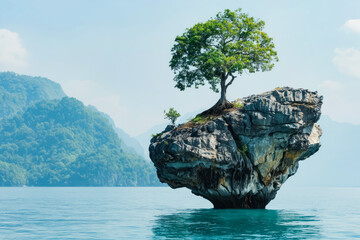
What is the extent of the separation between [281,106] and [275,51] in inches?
298

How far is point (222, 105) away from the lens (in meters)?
42.8

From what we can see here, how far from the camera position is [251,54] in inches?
1735

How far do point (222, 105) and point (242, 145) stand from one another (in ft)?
15.0

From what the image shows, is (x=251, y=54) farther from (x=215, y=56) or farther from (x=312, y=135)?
(x=312, y=135)

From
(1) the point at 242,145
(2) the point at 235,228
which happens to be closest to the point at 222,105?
(1) the point at 242,145

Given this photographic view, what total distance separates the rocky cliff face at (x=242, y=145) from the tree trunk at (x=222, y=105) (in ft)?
3.79

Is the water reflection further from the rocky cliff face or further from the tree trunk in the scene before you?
the tree trunk

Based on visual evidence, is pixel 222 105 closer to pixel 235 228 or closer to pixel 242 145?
pixel 242 145

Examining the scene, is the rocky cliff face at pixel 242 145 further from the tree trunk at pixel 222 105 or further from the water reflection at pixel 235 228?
the water reflection at pixel 235 228

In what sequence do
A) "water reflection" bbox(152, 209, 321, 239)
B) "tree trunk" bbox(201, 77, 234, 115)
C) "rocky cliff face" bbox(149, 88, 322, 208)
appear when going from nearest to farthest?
1. "water reflection" bbox(152, 209, 321, 239)
2. "rocky cliff face" bbox(149, 88, 322, 208)
3. "tree trunk" bbox(201, 77, 234, 115)

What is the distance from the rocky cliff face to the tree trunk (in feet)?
3.79

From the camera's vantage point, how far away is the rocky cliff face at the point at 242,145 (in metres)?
39.0

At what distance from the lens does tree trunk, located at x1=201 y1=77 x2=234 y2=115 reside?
42.6 m

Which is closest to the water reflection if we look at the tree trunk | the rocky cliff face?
the rocky cliff face
